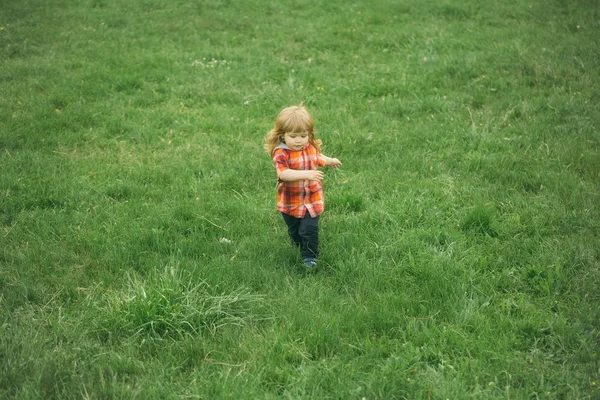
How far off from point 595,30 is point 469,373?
879 cm

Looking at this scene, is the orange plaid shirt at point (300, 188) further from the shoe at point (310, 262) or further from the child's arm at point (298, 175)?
the shoe at point (310, 262)

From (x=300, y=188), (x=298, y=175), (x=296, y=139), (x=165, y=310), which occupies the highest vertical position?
(x=296, y=139)

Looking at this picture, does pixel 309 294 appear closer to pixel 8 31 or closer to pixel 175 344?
pixel 175 344

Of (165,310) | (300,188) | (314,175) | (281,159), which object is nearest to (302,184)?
(300,188)

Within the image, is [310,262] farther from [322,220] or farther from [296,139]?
[296,139]

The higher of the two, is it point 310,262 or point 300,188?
point 300,188

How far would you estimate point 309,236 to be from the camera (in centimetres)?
502

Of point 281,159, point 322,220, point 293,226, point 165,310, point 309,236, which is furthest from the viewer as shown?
point 322,220

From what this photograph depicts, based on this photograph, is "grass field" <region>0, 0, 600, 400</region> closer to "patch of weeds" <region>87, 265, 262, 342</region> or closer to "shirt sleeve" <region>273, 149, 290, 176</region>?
"patch of weeds" <region>87, 265, 262, 342</region>

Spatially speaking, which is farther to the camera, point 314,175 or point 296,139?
point 296,139

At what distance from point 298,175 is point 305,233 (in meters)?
0.58

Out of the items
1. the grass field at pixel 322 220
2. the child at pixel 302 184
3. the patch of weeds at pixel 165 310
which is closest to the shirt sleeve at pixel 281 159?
the child at pixel 302 184

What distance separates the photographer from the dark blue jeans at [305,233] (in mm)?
4984

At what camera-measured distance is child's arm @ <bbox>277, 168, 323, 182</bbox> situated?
4.58 m
